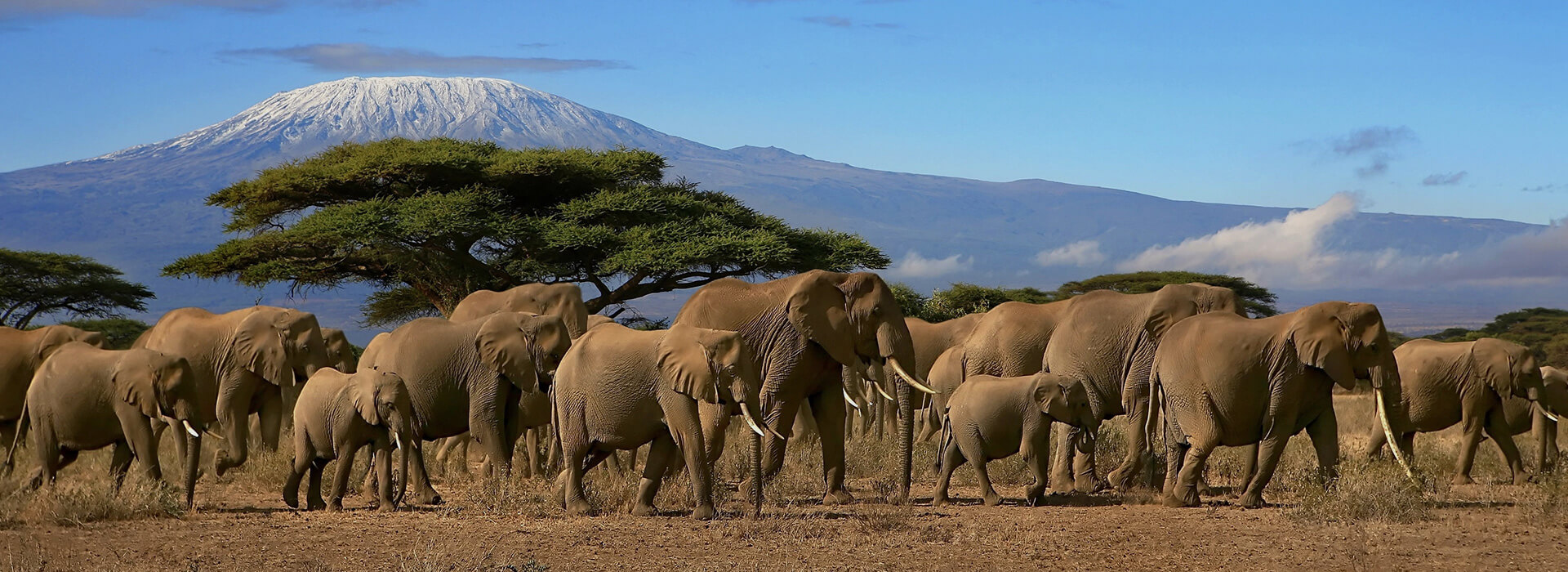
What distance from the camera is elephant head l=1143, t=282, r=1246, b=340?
14.2 metres

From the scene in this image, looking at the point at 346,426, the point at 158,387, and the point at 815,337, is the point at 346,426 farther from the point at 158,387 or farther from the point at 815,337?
the point at 815,337

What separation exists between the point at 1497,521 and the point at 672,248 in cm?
2307

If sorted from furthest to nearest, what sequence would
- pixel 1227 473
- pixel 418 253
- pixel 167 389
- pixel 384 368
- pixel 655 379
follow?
pixel 418 253, pixel 1227 473, pixel 384 368, pixel 167 389, pixel 655 379

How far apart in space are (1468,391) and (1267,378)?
4.15 metres

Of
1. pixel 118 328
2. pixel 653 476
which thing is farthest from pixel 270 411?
pixel 118 328

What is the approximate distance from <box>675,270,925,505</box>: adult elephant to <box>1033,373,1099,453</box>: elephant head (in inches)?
42.8

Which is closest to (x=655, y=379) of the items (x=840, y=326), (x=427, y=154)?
(x=840, y=326)

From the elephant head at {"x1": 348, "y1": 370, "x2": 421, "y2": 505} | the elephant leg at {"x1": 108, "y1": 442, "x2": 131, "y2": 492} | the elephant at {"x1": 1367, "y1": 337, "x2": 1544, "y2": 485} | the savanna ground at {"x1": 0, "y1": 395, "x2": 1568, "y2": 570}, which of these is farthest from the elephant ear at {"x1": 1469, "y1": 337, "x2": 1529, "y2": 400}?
the elephant leg at {"x1": 108, "y1": 442, "x2": 131, "y2": 492}

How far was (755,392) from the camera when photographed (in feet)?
38.1

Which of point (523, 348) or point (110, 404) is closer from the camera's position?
point (110, 404)

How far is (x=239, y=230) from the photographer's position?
117ft

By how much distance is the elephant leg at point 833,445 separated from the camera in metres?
13.4

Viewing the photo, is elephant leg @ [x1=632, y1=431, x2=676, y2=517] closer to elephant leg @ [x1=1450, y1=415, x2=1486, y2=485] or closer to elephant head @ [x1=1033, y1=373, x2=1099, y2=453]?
elephant head @ [x1=1033, y1=373, x2=1099, y2=453]

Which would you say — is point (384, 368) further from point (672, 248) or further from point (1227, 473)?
point (672, 248)
